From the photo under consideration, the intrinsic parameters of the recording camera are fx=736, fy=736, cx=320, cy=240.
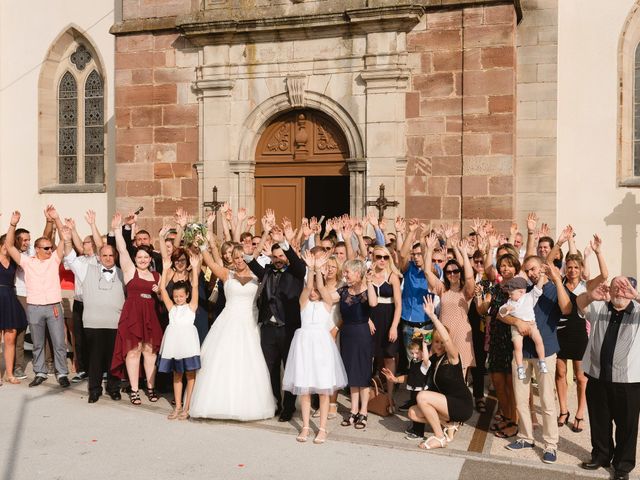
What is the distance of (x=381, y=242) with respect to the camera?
9.70 m

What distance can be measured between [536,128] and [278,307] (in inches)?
283

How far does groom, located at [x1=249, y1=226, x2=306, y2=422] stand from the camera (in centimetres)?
777

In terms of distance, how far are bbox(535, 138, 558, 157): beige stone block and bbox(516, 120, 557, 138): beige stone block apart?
9 centimetres

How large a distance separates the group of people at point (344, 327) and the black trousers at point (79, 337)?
0.03m

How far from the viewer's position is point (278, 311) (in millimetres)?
7805

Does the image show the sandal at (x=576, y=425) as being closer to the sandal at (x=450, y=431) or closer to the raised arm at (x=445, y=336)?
the sandal at (x=450, y=431)

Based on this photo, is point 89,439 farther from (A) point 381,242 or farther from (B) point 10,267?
(A) point 381,242

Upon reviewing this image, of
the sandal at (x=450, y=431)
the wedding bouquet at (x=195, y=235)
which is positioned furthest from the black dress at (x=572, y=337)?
the wedding bouquet at (x=195, y=235)

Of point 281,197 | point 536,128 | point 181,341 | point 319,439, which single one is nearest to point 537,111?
point 536,128

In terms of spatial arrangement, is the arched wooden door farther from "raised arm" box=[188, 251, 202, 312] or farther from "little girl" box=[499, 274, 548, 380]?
"little girl" box=[499, 274, 548, 380]

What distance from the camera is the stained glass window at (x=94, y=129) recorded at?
53.5 feet

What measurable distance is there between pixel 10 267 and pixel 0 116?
8.67 meters

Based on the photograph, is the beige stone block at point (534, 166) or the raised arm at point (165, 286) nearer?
the raised arm at point (165, 286)

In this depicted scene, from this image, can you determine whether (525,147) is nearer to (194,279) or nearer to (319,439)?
(194,279)
